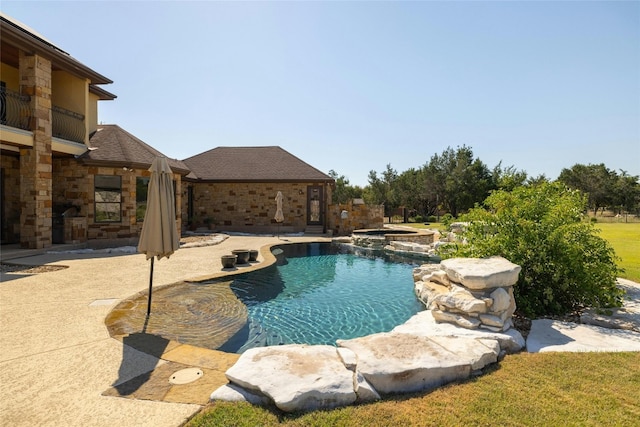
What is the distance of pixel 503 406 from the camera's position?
282 centimetres

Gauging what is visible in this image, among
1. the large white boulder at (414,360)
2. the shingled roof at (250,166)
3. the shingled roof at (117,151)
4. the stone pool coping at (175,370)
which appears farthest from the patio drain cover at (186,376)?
the shingled roof at (250,166)

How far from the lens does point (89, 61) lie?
15.1 meters

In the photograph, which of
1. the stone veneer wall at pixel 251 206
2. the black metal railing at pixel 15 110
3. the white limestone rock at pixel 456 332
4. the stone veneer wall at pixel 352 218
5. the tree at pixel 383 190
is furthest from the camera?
the tree at pixel 383 190

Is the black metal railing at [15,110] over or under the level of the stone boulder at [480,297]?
over

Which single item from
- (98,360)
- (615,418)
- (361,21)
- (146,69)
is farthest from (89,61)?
(615,418)

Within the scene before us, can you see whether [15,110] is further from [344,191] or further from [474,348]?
[344,191]

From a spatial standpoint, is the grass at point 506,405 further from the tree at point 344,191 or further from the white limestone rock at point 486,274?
the tree at point 344,191

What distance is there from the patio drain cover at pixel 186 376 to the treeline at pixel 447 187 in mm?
32121

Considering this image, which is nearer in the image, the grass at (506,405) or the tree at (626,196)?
the grass at (506,405)

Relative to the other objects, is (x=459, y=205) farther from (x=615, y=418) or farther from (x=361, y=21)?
(x=615, y=418)

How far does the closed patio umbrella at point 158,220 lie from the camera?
17.3ft

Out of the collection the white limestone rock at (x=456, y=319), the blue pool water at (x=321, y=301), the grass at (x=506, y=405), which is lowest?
the blue pool water at (x=321, y=301)

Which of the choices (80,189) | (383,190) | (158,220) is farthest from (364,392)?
(383,190)

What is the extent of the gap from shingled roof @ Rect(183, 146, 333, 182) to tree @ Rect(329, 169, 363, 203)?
18452 millimetres
